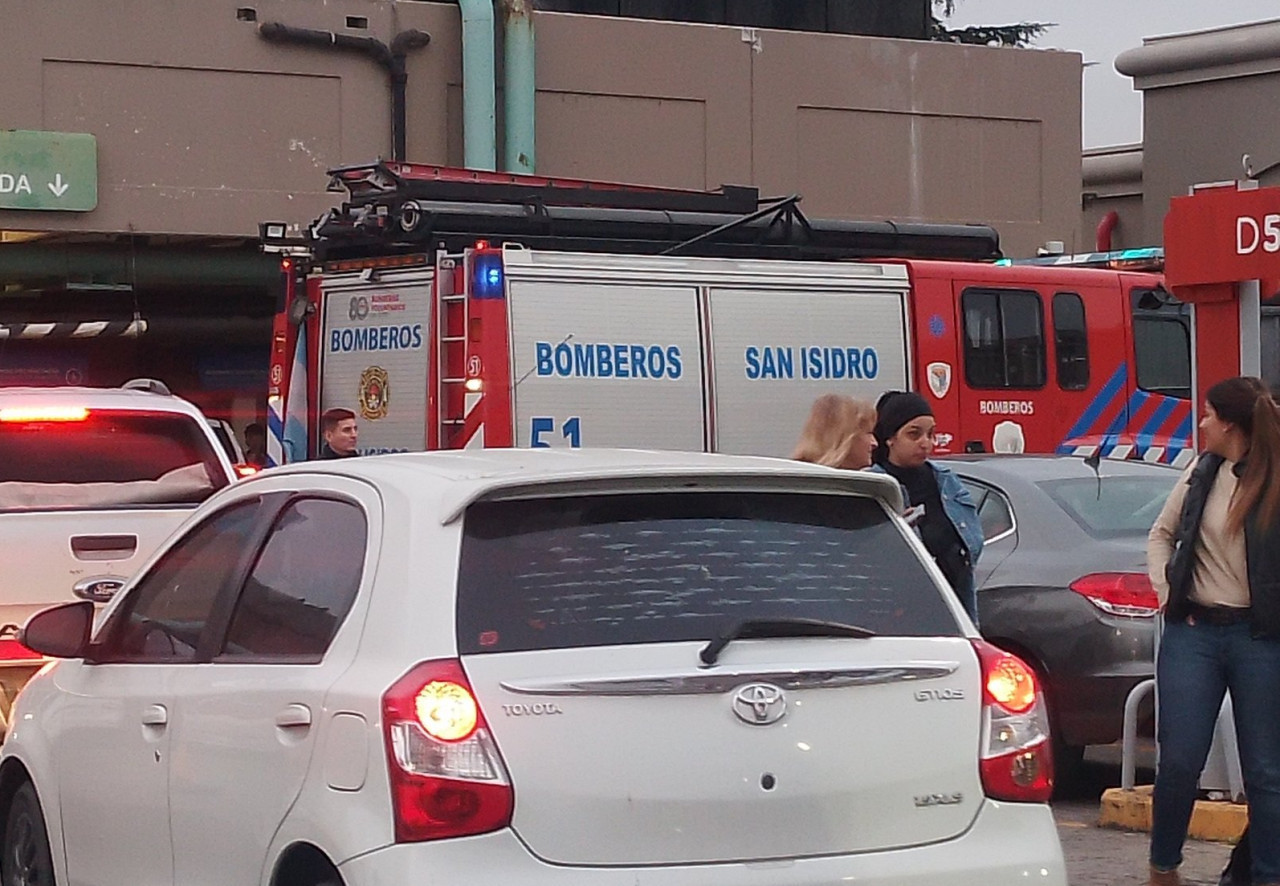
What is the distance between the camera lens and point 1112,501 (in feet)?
32.2

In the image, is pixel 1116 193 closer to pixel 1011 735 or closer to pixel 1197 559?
pixel 1197 559

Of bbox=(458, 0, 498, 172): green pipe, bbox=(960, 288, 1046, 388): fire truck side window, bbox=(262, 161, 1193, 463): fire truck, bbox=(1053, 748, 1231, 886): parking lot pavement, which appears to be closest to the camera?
bbox=(1053, 748, 1231, 886): parking lot pavement

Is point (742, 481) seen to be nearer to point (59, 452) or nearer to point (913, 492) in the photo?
point (913, 492)

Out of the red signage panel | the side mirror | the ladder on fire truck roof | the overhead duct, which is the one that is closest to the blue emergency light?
the ladder on fire truck roof

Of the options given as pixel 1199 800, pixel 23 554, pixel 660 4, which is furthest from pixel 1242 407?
pixel 660 4

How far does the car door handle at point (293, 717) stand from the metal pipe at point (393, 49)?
16.1 m

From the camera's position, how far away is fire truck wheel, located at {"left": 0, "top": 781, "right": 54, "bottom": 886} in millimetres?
6152

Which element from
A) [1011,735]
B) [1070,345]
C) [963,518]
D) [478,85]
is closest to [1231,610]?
[963,518]

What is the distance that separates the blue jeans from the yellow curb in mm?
1101

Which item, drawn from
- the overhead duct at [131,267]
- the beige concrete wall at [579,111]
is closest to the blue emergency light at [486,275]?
the beige concrete wall at [579,111]

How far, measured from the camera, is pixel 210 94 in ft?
65.1

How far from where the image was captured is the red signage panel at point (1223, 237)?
8375 millimetres

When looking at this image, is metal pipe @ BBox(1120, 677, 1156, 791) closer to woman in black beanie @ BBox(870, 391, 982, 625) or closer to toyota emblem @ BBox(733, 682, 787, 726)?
woman in black beanie @ BBox(870, 391, 982, 625)

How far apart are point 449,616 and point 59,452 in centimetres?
557
